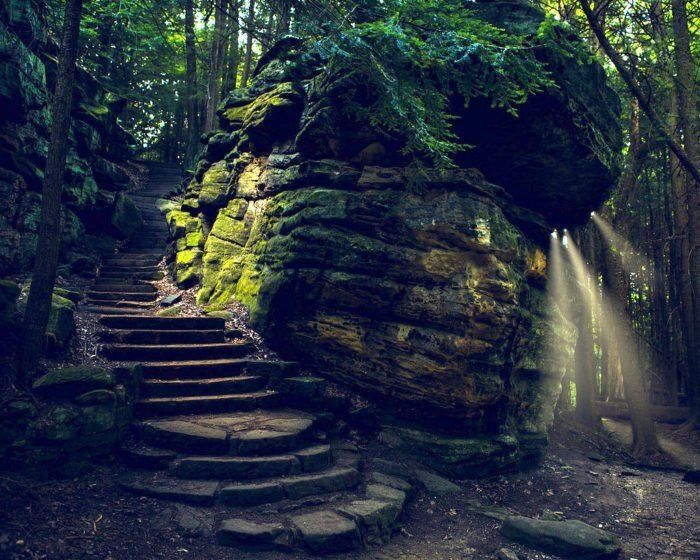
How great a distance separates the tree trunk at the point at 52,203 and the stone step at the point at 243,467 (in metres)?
2.35

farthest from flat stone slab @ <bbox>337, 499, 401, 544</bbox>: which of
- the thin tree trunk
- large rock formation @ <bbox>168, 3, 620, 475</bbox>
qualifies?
the thin tree trunk

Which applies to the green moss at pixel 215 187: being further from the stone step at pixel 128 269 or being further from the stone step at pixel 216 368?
the stone step at pixel 216 368

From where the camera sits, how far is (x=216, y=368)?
7.53 m

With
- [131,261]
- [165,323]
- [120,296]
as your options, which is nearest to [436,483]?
[165,323]

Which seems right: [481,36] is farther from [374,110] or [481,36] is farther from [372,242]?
[372,242]

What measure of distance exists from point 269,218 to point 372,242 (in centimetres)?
273

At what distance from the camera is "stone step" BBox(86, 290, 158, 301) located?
1023cm

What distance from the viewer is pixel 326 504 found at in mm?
5301

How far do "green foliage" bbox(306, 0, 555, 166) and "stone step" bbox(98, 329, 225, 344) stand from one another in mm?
4738

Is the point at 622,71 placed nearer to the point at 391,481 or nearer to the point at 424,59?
the point at 424,59

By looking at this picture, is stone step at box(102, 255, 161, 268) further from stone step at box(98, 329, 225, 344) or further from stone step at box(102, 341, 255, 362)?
stone step at box(102, 341, 255, 362)

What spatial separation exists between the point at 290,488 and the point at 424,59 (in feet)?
19.1

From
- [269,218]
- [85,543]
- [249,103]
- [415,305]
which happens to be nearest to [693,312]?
[415,305]

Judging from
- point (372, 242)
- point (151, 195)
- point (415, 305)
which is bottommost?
point (415, 305)
